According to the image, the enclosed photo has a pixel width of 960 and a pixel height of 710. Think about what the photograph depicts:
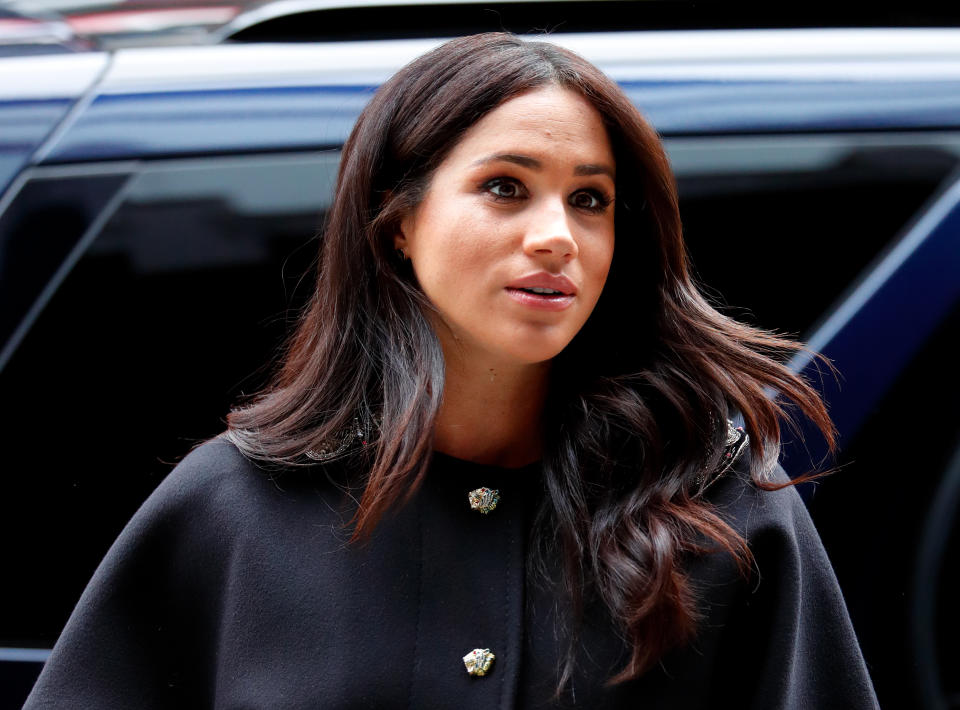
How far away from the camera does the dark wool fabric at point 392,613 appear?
1.87m

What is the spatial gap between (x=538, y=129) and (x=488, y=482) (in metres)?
0.59

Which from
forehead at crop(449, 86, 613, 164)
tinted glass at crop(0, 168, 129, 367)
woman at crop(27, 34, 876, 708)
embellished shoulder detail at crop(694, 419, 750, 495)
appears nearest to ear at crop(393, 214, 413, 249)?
woman at crop(27, 34, 876, 708)

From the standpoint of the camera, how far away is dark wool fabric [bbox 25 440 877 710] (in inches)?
73.7

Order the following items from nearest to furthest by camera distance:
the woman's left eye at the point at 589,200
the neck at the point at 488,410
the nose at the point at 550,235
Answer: the nose at the point at 550,235 < the woman's left eye at the point at 589,200 < the neck at the point at 488,410

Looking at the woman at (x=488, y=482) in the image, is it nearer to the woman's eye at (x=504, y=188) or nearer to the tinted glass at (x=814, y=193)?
the woman's eye at (x=504, y=188)

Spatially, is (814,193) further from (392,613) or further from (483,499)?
(392,613)

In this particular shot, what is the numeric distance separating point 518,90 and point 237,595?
3.04 feet

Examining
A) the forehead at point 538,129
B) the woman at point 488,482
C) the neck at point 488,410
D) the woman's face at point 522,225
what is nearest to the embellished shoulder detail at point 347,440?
the woman at point 488,482

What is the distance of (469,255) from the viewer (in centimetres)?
187

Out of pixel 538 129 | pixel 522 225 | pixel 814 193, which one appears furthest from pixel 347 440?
pixel 814 193

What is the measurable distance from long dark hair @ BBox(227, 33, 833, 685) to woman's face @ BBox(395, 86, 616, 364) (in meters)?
0.05

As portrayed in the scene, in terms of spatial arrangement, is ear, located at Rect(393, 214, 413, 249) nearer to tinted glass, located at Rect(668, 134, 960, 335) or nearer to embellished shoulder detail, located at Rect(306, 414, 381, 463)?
embellished shoulder detail, located at Rect(306, 414, 381, 463)

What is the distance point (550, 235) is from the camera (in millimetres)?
1831

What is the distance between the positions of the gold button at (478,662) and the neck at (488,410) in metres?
0.35
